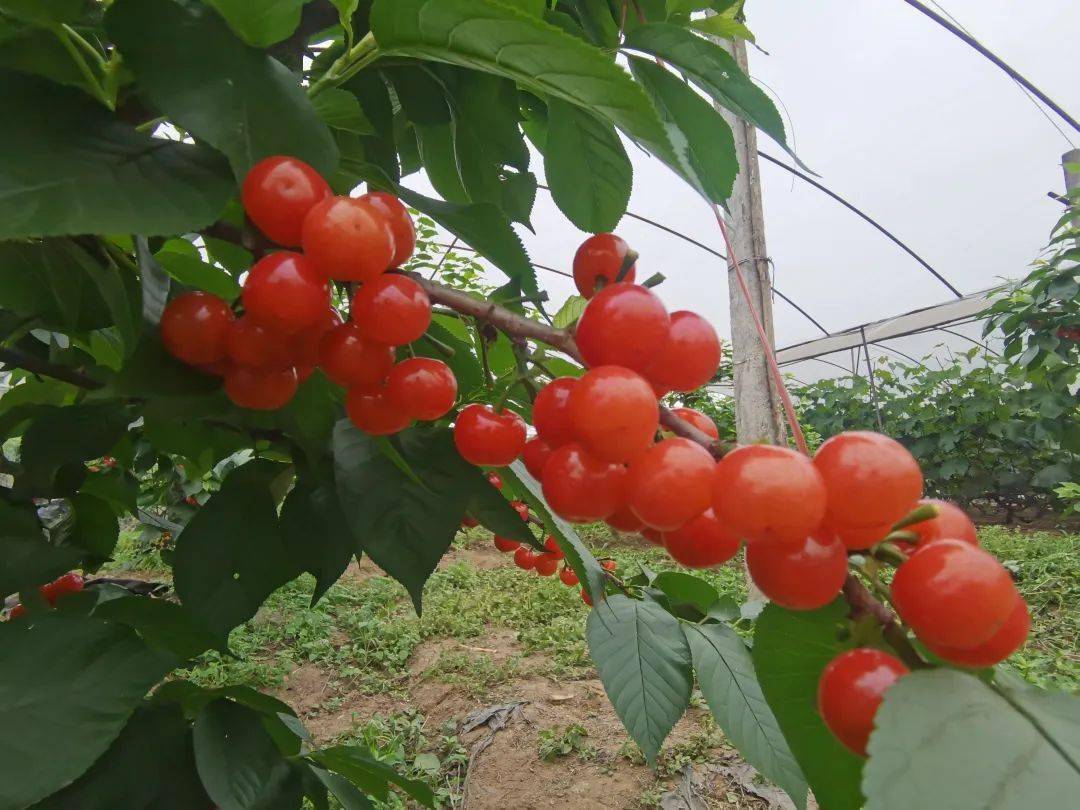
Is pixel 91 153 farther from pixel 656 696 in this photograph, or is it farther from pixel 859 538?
pixel 656 696

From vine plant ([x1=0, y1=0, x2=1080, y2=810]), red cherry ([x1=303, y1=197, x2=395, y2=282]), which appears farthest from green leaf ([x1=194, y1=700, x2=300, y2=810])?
red cherry ([x1=303, y1=197, x2=395, y2=282])

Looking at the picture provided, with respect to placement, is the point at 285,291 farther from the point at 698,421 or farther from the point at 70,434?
the point at 70,434

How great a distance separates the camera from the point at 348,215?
31 centimetres

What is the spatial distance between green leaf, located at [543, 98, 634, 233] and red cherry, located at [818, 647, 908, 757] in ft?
1.27

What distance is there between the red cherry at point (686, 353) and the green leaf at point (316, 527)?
0.37 meters

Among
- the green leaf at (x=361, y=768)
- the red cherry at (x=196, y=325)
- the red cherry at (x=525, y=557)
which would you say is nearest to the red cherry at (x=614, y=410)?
the red cherry at (x=196, y=325)

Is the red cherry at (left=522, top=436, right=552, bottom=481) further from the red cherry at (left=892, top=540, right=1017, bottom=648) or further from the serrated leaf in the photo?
the red cherry at (left=892, top=540, right=1017, bottom=648)

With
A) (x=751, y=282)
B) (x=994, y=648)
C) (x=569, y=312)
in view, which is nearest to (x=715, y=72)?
(x=569, y=312)

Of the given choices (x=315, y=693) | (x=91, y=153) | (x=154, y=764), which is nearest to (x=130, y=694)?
(x=154, y=764)

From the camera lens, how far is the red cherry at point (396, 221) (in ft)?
1.12

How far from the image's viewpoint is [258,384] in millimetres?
409

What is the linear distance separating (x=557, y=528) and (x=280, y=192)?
281mm

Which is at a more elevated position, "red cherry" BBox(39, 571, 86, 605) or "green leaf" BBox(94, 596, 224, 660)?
"green leaf" BBox(94, 596, 224, 660)

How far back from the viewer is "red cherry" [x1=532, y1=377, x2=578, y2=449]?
34 cm
